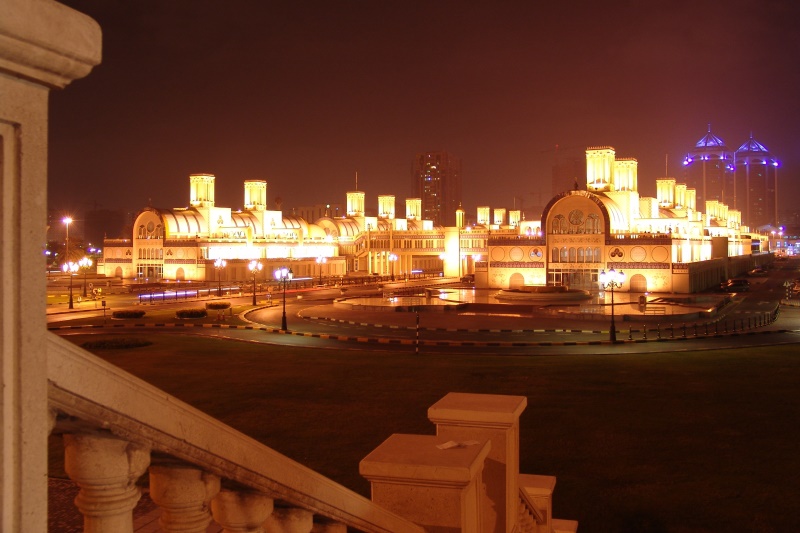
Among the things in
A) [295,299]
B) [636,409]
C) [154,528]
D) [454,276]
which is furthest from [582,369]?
[454,276]

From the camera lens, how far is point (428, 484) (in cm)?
455

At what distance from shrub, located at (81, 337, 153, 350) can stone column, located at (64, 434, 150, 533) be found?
27.8 m

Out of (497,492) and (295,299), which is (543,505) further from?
(295,299)

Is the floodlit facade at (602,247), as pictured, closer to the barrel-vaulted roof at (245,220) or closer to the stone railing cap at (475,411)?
the barrel-vaulted roof at (245,220)

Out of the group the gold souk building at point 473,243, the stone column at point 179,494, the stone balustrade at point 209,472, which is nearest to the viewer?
the stone balustrade at point 209,472

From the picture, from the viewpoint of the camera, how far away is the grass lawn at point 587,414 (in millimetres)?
11688

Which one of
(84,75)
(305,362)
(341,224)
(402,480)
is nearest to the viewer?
(84,75)

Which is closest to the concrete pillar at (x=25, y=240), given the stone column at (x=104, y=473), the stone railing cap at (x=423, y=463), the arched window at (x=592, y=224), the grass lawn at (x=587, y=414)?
the stone column at (x=104, y=473)

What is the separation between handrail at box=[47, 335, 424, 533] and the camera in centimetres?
245

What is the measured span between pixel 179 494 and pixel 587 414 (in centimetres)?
1536

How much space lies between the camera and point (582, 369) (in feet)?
78.1

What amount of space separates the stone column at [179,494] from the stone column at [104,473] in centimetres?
27

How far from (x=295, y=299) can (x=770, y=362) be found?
38.1 metres

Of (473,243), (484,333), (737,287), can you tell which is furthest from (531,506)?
(473,243)
